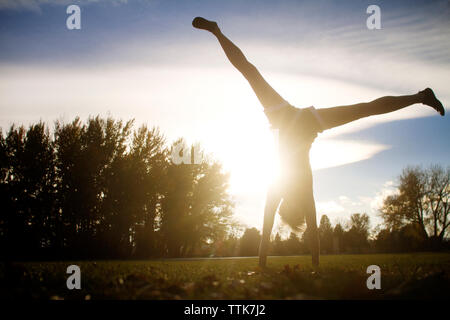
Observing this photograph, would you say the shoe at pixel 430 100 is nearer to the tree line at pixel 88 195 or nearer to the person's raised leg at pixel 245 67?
the person's raised leg at pixel 245 67

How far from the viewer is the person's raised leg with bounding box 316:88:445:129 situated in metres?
4.34

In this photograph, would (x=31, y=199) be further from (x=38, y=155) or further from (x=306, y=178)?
(x=306, y=178)

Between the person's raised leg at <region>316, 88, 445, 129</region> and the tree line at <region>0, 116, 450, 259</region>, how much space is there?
42.9 ft

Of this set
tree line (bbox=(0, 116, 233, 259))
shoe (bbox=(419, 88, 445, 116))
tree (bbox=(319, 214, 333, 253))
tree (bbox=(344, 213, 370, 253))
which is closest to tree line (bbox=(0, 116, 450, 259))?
tree line (bbox=(0, 116, 233, 259))

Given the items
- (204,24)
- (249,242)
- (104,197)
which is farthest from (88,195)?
(249,242)

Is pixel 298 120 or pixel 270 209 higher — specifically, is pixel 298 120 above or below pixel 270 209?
above

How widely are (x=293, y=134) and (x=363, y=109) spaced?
131 cm

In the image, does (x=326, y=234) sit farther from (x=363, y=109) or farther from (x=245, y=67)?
(x=245, y=67)

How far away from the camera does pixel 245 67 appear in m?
4.45
